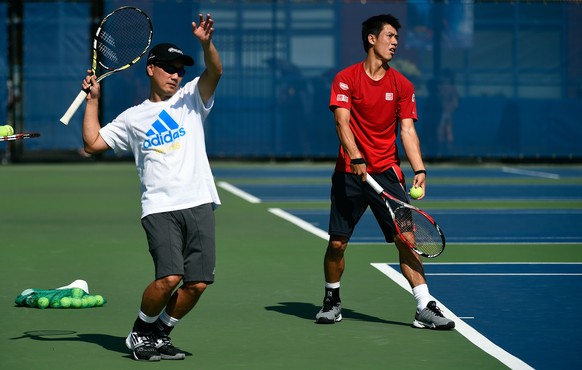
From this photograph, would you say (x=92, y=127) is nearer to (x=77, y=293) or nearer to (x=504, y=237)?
(x=77, y=293)

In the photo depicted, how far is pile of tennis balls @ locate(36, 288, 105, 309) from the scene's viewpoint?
905 cm

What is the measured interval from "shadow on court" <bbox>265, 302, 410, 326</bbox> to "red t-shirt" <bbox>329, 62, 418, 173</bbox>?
95cm

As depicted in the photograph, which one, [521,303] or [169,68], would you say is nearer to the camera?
[169,68]

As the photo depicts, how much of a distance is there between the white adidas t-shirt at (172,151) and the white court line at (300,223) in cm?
627

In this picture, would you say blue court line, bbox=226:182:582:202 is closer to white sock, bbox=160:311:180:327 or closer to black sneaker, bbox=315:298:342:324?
black sneaker, bbox=315:298:342:324

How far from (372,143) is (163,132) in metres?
1.77

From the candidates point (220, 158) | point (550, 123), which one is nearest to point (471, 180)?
point (550, 123)

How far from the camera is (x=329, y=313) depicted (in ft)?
28.1

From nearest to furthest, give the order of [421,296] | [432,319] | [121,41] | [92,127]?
1. [92,127]
2. [432,319]
3. [421,296]
4. [121,41]

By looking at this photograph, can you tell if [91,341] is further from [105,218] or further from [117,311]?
[105,218]

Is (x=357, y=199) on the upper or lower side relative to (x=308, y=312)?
upper

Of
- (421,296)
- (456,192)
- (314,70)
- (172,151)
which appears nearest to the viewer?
(172,151)

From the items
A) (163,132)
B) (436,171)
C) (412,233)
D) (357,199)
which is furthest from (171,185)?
(436,171)

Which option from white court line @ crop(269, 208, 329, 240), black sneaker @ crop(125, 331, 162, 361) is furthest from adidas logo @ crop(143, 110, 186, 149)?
white court line @ crop(269, 208, 329, 240)
